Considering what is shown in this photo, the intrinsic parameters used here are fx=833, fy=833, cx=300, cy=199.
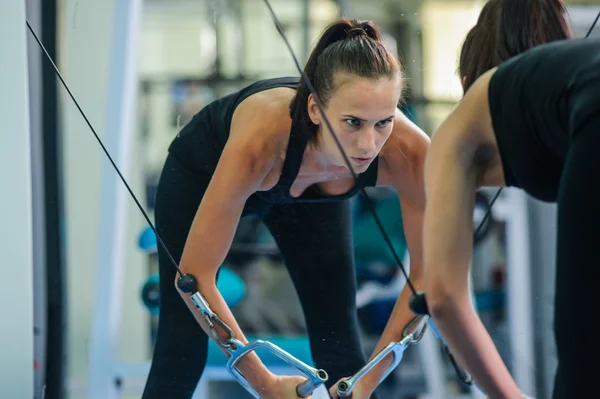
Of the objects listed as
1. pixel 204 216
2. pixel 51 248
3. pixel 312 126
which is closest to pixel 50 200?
pixel 51 248

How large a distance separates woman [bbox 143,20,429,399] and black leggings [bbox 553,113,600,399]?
22 cm

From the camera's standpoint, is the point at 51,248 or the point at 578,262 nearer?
the point at 578,262

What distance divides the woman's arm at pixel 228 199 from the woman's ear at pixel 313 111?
0.11 ft

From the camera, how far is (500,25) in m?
0.65

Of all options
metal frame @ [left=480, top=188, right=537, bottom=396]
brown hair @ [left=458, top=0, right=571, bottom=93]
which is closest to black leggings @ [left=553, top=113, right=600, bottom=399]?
brown hair @ [left=458, top=0, right=571, bottom=93]

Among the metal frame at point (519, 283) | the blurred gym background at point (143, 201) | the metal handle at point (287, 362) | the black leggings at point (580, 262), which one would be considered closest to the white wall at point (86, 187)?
the blurred gym background at point (143, 201)

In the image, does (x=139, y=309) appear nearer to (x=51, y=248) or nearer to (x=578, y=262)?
(x=51, y=248)

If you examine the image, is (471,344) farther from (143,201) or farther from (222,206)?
(143,201)

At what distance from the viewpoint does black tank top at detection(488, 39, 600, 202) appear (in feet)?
1.67

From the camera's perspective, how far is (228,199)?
756 mm

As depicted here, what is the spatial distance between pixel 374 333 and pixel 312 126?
0.94 feet

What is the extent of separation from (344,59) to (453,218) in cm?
20

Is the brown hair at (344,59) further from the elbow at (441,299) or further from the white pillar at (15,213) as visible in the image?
the white pillar at (15,213)

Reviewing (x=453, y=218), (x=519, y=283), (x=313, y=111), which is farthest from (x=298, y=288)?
(x=519, y=283)
